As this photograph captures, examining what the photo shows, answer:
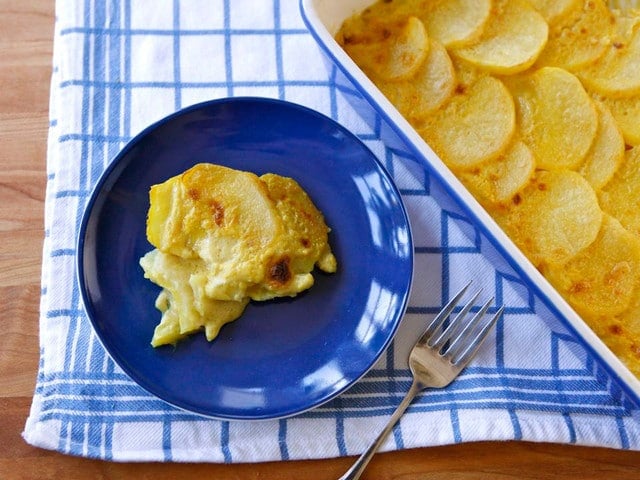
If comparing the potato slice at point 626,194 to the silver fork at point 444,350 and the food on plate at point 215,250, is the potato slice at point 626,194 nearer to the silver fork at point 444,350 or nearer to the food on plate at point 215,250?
the silver fork at point 444,350

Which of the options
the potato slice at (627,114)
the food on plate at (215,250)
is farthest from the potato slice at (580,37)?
the food on plate at (215,250)

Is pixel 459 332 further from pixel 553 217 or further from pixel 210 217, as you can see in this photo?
pixel 210 217

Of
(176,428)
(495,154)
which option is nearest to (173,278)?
(176,428)

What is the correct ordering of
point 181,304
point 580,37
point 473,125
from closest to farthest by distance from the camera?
1. point 181,304
2. point 473,125
3. point 580,37

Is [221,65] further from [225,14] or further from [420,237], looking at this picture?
[420,237]

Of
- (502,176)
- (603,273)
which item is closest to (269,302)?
(502,176)

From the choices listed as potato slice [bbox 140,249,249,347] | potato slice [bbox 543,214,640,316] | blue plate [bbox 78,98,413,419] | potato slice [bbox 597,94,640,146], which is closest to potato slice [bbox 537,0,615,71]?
potato slice [bbox 597,94,640,146]
